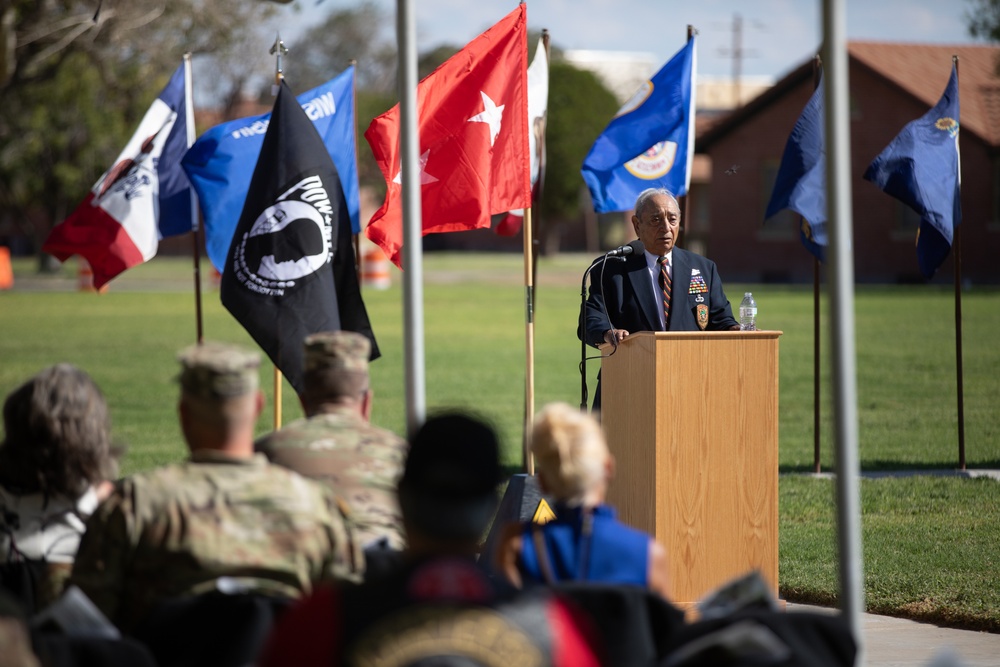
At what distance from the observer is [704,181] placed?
227ft

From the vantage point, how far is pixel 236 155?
8680 millimetres

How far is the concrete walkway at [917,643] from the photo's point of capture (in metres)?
5.52

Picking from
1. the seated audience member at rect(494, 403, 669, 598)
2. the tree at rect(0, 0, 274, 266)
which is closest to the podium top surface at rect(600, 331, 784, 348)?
the seated audience member at rect(494, 403, 669, 598)

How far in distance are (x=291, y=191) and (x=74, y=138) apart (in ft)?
184

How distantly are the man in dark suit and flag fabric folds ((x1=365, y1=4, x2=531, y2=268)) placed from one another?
0.95m

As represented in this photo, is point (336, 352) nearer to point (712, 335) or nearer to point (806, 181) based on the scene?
point (712, 335)

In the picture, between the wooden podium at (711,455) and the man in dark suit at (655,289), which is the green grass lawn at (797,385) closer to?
the wooden podium at (711,455)

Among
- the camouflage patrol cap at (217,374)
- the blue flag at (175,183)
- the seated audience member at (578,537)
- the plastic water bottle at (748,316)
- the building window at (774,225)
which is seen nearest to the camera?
the seated audience member at (578,537)

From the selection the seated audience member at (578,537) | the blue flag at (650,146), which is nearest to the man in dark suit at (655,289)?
the blue flag at (650,146)

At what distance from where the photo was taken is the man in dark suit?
6984mm

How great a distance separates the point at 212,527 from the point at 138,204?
6.90 metres

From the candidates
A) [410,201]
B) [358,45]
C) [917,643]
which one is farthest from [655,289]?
[358,45]

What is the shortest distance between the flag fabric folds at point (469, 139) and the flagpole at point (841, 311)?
393cm

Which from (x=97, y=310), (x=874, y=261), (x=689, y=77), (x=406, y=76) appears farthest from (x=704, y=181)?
(x=406, y=76)
